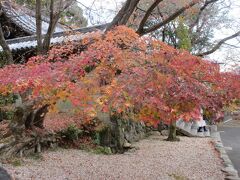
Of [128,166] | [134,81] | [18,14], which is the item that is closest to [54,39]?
[18,14]

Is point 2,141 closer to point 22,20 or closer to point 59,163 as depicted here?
point 59,163

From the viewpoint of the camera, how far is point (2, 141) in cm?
801

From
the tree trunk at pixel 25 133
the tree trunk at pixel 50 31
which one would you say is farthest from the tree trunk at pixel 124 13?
the tree trunk at pixel 25 133

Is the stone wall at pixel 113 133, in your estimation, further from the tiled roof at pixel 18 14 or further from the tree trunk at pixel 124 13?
the tiled roof at pixel 18 14

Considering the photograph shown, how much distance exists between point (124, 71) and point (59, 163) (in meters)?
3.63

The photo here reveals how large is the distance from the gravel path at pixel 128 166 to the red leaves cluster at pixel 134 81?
6.19 feet

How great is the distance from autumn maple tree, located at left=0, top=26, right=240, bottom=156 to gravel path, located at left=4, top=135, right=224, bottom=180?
1797 mm

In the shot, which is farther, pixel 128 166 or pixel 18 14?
pixel 18 14

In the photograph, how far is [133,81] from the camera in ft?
17.2

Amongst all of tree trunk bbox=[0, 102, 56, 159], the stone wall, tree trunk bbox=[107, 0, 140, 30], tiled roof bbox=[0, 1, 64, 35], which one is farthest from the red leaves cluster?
tiled roof bbox=[0, 1, 64, 35]

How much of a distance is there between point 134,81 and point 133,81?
17 millimetres

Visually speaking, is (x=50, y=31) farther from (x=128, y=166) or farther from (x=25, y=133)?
(x=128, y=166)

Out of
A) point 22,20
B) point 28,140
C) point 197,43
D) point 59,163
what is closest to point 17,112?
point 28,140

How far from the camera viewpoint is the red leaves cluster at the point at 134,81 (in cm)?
528
